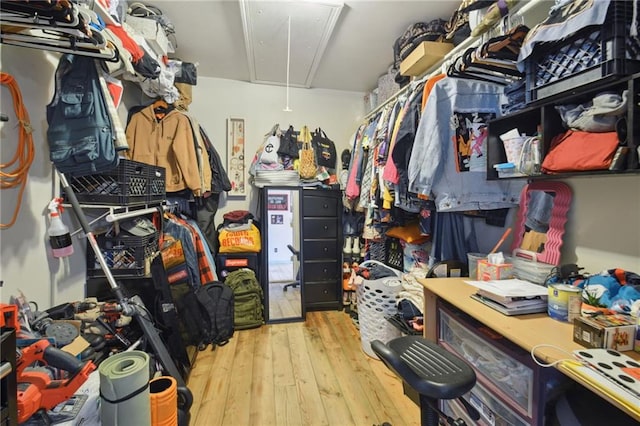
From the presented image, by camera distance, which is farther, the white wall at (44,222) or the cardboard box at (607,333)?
the white wall at (44,222)

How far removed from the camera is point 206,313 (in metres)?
2.43

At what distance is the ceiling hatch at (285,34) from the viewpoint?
1.86 metres

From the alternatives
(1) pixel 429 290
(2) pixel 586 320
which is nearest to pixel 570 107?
(2) pixel 586 320

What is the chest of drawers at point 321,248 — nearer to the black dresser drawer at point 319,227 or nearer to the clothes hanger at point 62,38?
the black dresser drawer at point 319,227

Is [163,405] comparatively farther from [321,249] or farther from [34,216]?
[321,249]

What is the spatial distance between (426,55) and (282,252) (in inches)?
82.5

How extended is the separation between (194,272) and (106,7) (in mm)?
1861

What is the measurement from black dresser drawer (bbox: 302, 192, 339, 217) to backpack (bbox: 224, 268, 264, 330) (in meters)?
0.83

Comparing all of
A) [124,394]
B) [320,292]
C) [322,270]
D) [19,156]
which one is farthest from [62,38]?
[320,292]

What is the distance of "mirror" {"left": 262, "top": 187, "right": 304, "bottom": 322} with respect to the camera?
115 inches

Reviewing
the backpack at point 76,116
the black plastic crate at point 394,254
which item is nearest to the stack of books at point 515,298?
the black plastic crate at point 394,254

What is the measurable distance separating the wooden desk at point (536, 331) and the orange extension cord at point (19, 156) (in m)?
1.81

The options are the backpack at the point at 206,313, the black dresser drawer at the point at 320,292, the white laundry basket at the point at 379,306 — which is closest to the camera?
the white laundry basket at the point at 379,306

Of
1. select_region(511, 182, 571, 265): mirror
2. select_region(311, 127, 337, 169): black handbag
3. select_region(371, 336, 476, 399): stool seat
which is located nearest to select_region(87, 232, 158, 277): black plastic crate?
select_region(371, 336, 476, 399): stool seat
